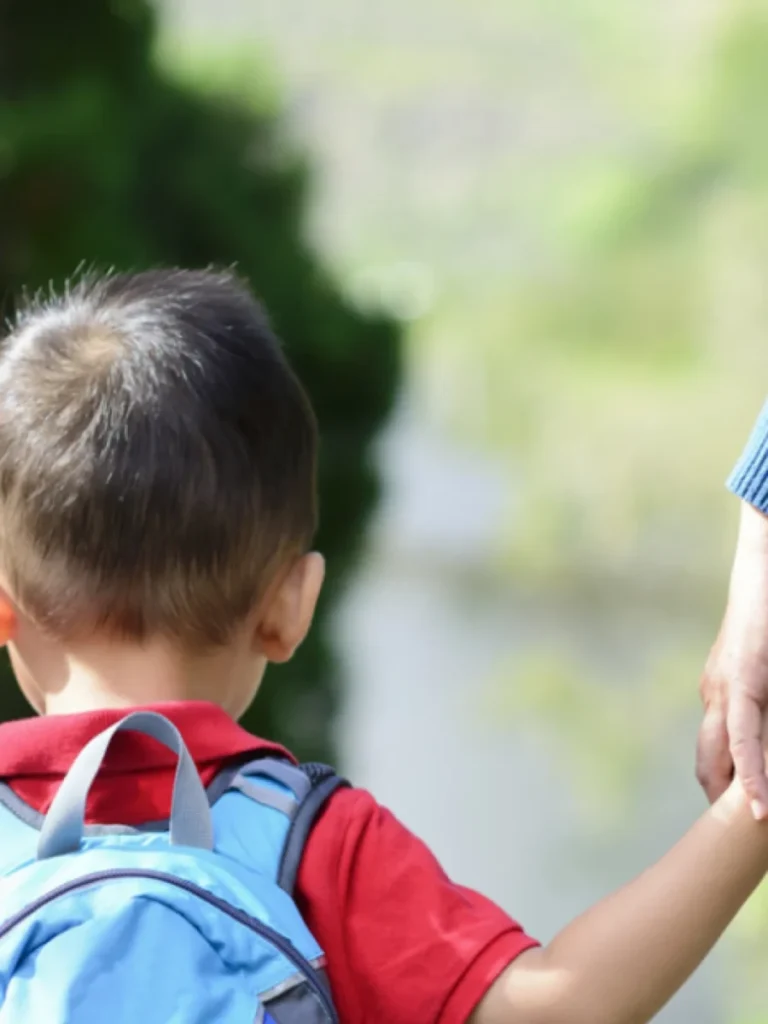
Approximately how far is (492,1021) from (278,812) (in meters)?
0.20

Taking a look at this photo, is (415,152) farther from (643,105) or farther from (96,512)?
(96,512)

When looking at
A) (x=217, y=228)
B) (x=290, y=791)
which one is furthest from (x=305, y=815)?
(x=217, y=228)

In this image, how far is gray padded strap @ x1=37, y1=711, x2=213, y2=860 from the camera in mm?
966

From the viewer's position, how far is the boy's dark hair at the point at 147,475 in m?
1.06

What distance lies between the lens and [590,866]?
566 centimetres

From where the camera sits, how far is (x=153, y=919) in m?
0.92

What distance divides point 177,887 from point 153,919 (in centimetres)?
3

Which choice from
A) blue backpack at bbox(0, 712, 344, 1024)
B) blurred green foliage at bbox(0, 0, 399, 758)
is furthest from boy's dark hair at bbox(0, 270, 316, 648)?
blurred green foliage at bbox(0, 0, 399, 758)

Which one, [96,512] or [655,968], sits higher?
[96,512]

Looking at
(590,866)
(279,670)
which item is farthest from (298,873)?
(590,866)

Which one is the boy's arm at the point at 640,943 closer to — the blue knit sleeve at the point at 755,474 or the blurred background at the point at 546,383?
the blue knit sleeve at the point at 755,474

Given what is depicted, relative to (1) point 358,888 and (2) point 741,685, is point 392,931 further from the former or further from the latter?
(2) point 741,685

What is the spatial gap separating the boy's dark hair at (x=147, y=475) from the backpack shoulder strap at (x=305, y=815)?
121 millimetres

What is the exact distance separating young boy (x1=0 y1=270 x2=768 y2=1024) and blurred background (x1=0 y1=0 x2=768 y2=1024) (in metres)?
3.22
